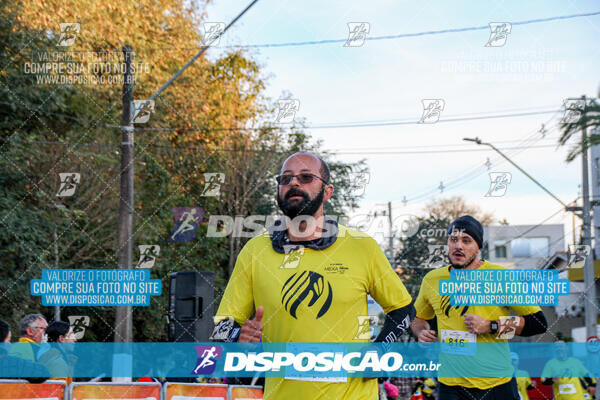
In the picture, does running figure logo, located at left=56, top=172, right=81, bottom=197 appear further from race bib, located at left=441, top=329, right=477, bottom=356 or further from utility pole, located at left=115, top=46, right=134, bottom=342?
race bib, located at left=441, top=329, right=477, bottom=356

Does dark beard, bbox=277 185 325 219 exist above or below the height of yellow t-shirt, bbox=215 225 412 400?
above

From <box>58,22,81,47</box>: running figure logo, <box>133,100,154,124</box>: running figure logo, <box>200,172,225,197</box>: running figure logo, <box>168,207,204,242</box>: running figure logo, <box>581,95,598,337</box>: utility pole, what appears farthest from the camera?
<box>168,207,204,242</box>: running figure logo

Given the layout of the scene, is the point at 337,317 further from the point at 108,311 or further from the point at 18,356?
the point at 108,311

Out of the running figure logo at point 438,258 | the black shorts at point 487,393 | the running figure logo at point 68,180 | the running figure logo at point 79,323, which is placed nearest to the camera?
the black shorts at point 487,393

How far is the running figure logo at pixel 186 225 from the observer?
86.0 ft

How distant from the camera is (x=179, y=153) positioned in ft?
88.3

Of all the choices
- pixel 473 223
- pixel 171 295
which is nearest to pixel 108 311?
pixel 171 295

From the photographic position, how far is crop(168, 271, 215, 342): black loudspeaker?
13.1 m

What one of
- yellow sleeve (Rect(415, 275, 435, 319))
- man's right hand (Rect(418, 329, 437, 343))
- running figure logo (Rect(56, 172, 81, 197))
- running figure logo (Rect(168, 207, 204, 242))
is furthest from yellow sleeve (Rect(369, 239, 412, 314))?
running figure logo (Rect(168, 207, 204, 242))

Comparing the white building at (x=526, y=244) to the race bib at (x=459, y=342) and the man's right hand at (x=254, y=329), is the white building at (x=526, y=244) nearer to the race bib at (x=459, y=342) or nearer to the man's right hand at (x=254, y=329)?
the race bib at (x=459, y=342)

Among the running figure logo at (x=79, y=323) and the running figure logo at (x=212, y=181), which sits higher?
the running figure logo at (x=212, y=181)

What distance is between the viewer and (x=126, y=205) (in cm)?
1603

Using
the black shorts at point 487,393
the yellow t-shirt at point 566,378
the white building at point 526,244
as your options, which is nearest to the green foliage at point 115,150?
the yellow t-shirt at point 566,378

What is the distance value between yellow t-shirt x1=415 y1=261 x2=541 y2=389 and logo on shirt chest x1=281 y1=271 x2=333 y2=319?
2747mm
